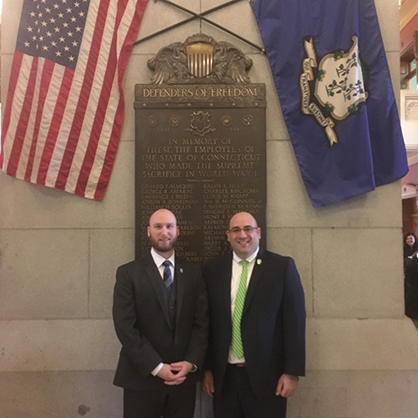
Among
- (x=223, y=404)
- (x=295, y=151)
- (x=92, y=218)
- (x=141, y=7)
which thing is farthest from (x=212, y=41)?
(x=223, y=404)

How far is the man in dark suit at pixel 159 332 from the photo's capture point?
267cm

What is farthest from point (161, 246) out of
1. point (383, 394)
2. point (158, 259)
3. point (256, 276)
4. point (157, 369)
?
point (383, 394)

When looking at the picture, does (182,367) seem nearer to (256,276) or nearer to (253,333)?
(253,333)

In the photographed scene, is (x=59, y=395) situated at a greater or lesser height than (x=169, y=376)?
lesser

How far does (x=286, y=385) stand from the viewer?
2.75 metres

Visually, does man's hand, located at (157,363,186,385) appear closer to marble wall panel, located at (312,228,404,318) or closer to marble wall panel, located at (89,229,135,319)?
marble wall panel, located at (89,229,135,319)

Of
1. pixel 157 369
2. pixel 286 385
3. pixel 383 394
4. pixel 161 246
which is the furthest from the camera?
pixel 383 394

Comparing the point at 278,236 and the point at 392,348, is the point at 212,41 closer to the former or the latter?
the point at 278,236

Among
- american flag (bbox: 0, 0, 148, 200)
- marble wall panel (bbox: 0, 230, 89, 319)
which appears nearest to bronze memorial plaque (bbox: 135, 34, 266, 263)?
american flag (bbox: 0, 0, 148, 200)

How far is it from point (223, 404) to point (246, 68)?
9.87 feet

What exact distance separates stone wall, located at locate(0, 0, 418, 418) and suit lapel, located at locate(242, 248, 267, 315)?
34.6 inches

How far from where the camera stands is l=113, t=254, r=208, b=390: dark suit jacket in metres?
2.68

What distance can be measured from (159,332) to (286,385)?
983mm

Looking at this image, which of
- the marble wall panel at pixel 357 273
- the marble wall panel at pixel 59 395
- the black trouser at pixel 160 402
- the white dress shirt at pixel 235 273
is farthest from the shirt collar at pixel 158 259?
the marble wall panel at pixel 357 273
